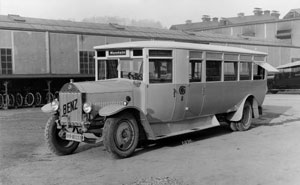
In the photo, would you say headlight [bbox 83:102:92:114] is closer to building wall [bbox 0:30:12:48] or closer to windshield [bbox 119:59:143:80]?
windshield [bbox 119:59:143:80]

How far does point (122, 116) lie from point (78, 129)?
0.91 m

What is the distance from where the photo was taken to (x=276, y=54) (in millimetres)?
38125

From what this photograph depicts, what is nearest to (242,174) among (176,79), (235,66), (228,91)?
(176,79)

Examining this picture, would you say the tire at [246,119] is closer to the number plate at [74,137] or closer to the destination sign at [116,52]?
the destination sign at [116,52]

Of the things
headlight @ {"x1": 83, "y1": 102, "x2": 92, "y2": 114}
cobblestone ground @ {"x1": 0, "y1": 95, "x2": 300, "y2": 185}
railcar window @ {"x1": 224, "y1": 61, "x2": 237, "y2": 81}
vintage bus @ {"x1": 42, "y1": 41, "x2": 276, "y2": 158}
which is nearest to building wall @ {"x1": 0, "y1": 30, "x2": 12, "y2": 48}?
cobblestone ground @ {"x1": 0, "y1": 95, "x2": 300, "y2": 185}

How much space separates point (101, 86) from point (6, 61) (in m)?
12.6

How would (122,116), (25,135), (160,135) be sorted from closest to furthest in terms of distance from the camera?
(122,116) < (160,135) < (25,135)

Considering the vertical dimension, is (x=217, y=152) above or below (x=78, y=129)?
below

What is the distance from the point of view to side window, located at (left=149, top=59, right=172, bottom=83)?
305 inches

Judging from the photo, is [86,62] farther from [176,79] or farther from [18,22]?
[176,79]

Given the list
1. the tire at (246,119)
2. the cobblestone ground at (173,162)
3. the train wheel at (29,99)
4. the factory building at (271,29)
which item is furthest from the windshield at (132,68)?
the factory building at (271,29)

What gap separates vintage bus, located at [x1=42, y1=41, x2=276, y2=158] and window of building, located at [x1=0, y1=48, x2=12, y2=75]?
11.4 meters

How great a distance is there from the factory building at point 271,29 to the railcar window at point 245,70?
2562 centimetres

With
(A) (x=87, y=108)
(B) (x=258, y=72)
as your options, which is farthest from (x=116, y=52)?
(B) (x=258, y=72)
